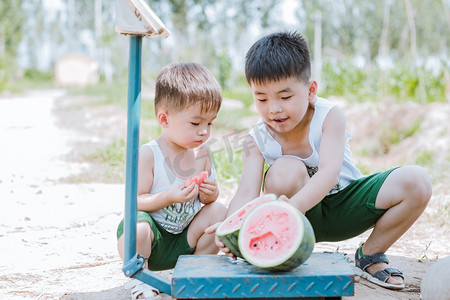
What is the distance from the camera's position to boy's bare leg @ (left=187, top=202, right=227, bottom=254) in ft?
8.23

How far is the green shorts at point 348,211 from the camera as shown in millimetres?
2506

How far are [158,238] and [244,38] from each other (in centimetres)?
3842

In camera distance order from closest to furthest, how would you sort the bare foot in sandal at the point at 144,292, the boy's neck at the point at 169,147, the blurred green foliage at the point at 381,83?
the bare foot in sandal at the point at 144,292
the boy's neck at the point at 169,147
the blurred green foliage at the point at 381,83

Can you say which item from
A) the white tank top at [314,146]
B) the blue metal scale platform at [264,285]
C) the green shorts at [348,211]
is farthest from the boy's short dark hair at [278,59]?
the blue metal scale platform at [264,285]

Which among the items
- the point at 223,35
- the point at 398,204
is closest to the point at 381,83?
the point at 398,204

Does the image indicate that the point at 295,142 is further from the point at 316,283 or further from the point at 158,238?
the point at 316,283

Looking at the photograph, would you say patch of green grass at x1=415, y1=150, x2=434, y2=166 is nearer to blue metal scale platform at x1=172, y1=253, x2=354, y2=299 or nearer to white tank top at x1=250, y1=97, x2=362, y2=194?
white tank top at x1=250, y1=97, x2=362, y2=194

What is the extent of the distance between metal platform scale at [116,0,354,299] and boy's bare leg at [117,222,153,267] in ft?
0.98

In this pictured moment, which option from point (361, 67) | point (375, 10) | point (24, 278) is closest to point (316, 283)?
point (24, 278)

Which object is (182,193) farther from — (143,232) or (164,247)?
(164,247)

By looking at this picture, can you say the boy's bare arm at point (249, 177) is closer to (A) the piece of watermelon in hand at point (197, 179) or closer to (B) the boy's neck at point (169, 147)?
(A) the piece of watermelon in hand at point (197, 179)

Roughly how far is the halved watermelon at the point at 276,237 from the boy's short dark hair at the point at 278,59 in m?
0.73

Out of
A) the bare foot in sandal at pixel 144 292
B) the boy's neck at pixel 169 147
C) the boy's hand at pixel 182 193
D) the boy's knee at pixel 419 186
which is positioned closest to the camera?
the bare foot in sandal at pixel 144 292

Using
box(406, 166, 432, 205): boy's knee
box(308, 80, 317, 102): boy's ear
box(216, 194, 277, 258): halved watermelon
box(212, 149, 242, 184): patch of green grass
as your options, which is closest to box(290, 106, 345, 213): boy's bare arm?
box(308, 80, 317, 102): boy's ear
